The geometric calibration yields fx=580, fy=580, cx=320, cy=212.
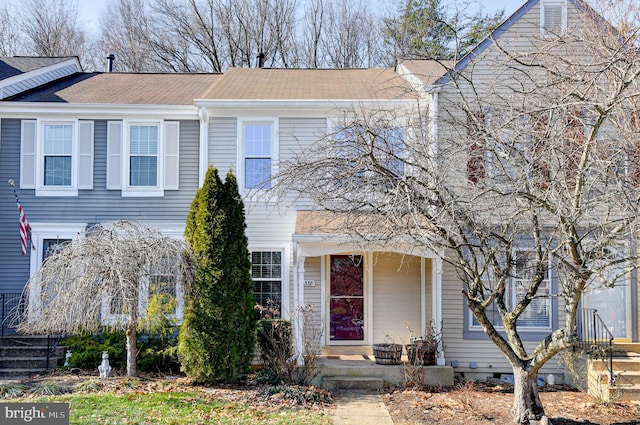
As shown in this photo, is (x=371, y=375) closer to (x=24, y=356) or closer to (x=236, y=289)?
(x=236, y=289)

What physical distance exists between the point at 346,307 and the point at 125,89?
7464 millimetres

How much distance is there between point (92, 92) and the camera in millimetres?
13586

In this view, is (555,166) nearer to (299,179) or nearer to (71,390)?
(299,179)

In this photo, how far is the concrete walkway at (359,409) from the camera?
8.08m

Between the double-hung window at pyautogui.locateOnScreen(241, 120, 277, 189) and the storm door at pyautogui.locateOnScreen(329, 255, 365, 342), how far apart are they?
2396 millimetres

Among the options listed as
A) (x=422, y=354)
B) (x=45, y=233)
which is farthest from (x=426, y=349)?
(x=45, y=233)

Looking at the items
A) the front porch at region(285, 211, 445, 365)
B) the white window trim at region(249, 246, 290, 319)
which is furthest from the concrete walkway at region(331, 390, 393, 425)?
the white window trim at region(249, 246, 290, 319)

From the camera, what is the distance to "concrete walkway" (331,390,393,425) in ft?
26.5

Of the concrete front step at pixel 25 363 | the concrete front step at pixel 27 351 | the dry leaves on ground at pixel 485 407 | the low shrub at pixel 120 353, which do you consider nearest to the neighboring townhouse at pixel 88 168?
the concrete front step at pixel 27 351

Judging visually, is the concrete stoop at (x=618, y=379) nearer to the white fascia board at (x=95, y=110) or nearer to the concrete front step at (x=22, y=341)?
the white fascia board at (x=95, y=110)

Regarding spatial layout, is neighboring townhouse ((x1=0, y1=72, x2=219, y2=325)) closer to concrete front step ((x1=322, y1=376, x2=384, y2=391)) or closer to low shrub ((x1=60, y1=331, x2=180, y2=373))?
low shrub ((x1=60, y1=331, x2=180, y2=373))

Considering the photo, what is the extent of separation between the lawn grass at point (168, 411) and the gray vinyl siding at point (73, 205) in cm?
458

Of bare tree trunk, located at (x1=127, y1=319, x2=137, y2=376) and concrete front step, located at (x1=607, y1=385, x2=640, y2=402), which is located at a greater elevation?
bare tree trunk, located at (x1=127, y1=319, x2=137, y2=376)

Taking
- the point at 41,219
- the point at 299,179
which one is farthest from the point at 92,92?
the point at 299,179
